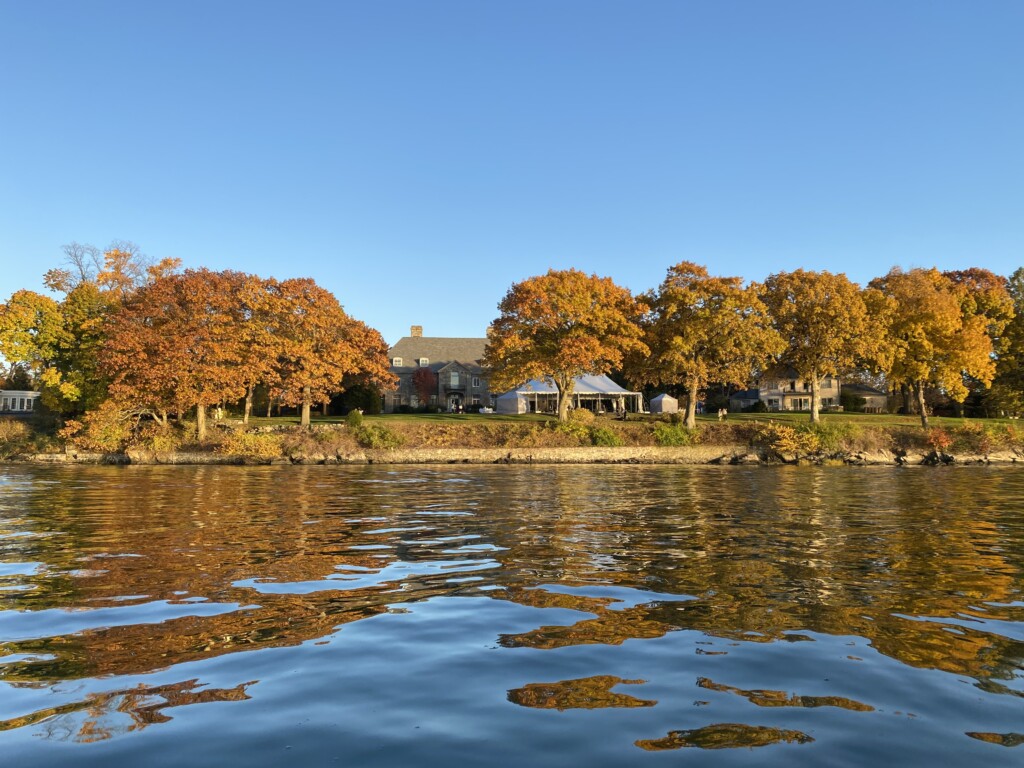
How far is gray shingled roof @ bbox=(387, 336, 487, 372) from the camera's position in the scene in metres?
85.6

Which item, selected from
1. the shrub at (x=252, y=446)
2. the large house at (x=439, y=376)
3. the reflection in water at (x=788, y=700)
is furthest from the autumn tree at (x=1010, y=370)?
the reflection in water at (x=788, y=700)

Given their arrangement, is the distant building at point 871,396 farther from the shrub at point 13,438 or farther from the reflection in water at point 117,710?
the reflection in water at point 117,710

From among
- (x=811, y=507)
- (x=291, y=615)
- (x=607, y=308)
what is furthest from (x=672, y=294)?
(x=291, y=615)

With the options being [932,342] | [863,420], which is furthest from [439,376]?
[932,342]

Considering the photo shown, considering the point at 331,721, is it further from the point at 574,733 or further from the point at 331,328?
the point at 331,328

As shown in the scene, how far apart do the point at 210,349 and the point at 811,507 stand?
1484 inches

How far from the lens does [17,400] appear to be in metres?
69.4

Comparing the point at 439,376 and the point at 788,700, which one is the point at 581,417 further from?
the point at 788,700

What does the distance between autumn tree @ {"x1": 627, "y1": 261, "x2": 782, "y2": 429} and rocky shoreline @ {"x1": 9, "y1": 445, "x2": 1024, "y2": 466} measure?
430cm

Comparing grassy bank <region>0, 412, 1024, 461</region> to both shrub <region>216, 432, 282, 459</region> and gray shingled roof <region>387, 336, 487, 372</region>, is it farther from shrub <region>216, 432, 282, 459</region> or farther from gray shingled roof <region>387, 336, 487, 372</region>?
gray shingled roof <region>387, 336, 487, 372</region>

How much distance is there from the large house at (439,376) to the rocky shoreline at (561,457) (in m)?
35.4

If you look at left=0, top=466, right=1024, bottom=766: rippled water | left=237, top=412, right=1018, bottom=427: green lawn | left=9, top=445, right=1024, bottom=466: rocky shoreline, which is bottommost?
left=9, top=445, right=1024, bottom=466: rocky shoreline

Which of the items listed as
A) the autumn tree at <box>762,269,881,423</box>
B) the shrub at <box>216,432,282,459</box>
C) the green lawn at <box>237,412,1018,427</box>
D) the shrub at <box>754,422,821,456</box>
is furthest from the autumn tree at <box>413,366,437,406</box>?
the shrub at <box>754,422,821,456</box>

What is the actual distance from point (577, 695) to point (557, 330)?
4705 centimetres
